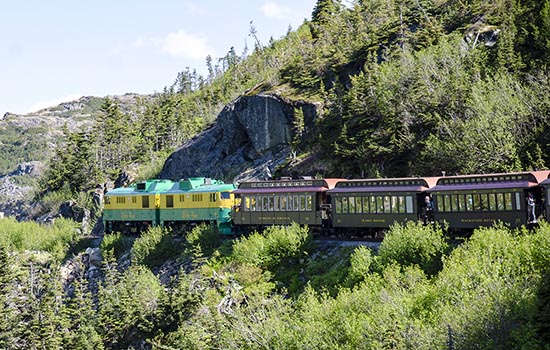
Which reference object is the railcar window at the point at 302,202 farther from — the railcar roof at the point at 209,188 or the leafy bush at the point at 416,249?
the railcar roof at the point at 209,188

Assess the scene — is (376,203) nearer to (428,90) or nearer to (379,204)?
(379,204)

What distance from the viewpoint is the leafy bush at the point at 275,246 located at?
121 feet

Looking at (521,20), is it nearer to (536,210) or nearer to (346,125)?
(346,125)

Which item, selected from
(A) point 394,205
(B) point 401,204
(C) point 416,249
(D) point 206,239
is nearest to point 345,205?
(A) point 394,205

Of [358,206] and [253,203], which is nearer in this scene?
[358,206]

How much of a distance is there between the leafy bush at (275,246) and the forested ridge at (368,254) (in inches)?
4.0

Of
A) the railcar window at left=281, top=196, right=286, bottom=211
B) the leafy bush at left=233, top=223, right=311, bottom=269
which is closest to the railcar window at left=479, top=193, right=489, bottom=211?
the leafy bush at left=233, top=223, right=311, bottom=269

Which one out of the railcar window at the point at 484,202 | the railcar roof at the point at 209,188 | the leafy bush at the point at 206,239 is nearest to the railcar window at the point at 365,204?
the railcar window at the point at 484,202

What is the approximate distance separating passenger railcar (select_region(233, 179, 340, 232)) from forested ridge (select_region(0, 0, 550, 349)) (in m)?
1.59

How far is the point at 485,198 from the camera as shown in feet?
100

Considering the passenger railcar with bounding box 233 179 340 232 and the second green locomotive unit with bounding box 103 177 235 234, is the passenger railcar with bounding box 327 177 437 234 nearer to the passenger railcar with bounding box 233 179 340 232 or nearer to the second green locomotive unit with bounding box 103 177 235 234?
the passenger railcar with bounding box 233 179 340 232

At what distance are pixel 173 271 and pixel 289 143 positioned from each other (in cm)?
2846

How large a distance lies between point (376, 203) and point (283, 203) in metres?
7.61

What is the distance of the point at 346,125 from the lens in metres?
60.2
